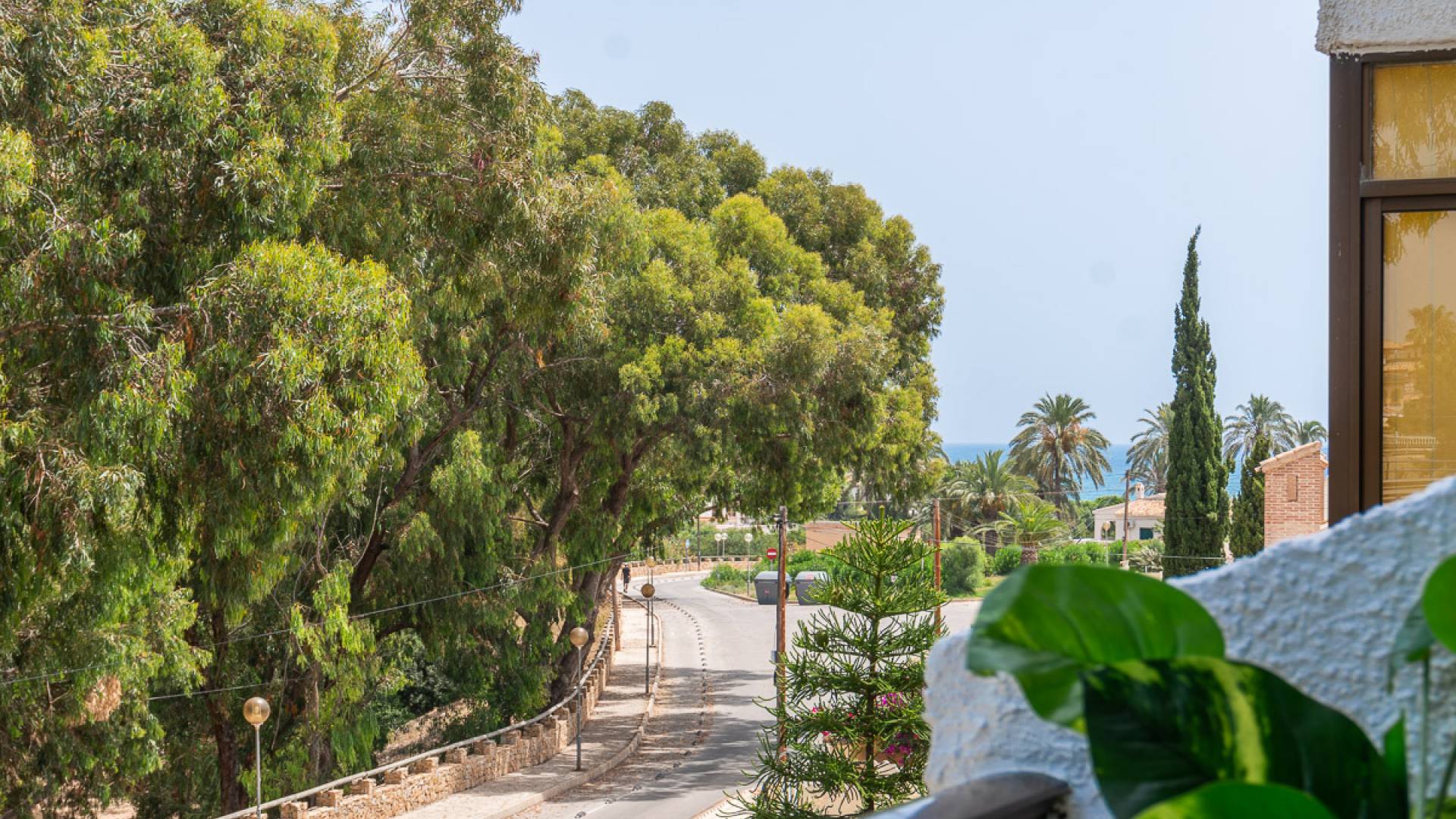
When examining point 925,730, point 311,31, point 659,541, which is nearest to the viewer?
point 925,730

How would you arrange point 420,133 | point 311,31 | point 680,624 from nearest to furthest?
point 311,31 < point 420,133 < point 680,624

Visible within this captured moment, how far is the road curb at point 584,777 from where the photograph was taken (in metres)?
17.2

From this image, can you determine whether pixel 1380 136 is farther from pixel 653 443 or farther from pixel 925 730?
pixel 653 443

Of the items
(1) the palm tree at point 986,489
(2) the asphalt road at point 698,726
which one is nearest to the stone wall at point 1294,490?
(2) the asphalt road at point 698,726

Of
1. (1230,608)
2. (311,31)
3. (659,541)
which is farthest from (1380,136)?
(659,541)

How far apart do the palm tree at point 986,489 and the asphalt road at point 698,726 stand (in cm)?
619

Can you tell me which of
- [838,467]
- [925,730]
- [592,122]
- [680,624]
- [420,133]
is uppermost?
[592,122]

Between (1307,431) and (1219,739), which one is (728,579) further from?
(1219,739)

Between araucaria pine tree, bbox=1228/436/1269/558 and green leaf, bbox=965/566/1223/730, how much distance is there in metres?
27.3

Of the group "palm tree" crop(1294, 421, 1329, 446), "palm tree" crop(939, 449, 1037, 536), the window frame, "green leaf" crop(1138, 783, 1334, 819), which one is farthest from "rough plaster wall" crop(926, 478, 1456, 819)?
"palm tree" crop(1294, 421, 1329, 446)

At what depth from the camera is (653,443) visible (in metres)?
19.3

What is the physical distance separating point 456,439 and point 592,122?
24.3ft

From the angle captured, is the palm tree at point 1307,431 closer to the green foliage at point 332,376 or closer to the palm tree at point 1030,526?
the palm tree at point 1030,526

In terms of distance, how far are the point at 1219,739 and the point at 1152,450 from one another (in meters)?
71.7
